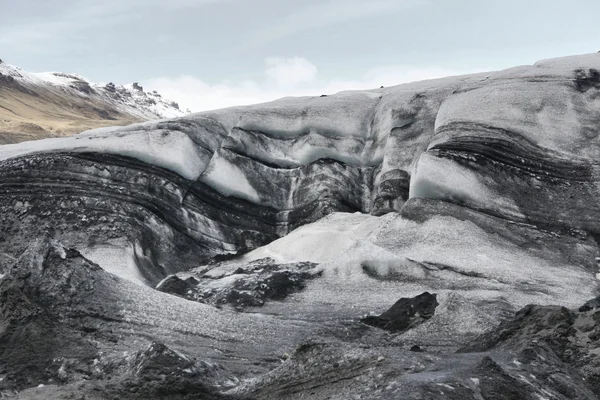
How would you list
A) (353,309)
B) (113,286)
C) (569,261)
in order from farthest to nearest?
(569,261) < (353,309) < (113,286)

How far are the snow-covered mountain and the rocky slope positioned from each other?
37294mm

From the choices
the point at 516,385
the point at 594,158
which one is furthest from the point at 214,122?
the point at 516,385

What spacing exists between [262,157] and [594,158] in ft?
22.1

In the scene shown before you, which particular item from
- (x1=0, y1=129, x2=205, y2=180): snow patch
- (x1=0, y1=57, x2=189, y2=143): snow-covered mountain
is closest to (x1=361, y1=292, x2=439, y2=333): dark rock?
(x1=0, y1=129, x2=205, y2=180): snow patch

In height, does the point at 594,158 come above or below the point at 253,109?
below

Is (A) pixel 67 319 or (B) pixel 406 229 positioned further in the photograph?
(B) pixel 406 229

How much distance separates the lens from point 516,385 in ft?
16.5

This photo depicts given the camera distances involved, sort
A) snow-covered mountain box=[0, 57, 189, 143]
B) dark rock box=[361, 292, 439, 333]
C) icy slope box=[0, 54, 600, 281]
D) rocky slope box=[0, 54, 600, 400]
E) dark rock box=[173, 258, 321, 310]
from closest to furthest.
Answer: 1. rocky slope box=[0, 54, 600, 400]
2. dark rock box=[361, 292, 439, 333]
3. dark rock box=[173, 258, 321, 310]
4. icy slope box=[0, 54, 600, 281]
5. snow-covered mountain box=[0, 57, 189, 143]

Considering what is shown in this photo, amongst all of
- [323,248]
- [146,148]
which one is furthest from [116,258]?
[323,248]

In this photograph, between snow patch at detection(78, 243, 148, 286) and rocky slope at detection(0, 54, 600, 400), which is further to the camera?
snow patch at detection(78, 243, 148, 286)

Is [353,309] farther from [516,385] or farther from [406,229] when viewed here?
[516,385]

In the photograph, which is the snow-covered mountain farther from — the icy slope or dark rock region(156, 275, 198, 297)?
dark rock region(156, 275, 198, 297)

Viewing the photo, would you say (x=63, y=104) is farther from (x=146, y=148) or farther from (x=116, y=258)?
(x=116, y=258)

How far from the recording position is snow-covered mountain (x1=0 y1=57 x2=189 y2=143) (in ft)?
214
